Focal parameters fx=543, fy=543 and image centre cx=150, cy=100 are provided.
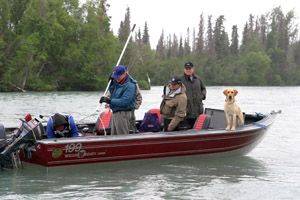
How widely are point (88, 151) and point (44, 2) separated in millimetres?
49420

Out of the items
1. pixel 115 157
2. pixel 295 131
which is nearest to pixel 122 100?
pixel 115 157

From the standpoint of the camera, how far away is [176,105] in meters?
9.70

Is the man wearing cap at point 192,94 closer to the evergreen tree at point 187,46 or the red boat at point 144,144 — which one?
the red boat at point 144,144

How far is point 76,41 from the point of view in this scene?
59719 mm

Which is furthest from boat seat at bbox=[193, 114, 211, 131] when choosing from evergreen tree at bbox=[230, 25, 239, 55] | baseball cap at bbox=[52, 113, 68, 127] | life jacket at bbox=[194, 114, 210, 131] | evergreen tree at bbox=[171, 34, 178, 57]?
evergreen tree at bbox=[171, 34, 178, 57]

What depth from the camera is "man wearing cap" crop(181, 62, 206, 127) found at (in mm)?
10086

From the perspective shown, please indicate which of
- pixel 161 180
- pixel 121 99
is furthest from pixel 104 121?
pixel 161 180

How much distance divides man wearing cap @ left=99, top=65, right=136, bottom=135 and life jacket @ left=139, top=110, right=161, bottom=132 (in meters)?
0.89

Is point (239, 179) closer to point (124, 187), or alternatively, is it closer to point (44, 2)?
point (124, 187)

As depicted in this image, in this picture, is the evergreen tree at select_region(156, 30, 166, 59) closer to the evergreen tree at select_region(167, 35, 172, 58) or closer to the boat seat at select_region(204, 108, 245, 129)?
the evergreen tree at select_region(167, 35, 172, 58)

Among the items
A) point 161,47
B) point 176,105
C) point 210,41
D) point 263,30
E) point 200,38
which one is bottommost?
point 176,105

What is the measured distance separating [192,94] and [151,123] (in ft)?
3.07

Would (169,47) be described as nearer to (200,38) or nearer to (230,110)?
(200,38)

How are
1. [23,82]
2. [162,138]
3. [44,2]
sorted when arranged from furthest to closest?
[44,2] → [23,82] → [162,138]
